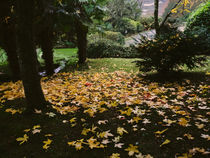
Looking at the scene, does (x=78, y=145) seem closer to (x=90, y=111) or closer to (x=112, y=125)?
(x=112, y=125)

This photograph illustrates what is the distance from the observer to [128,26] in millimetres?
26750

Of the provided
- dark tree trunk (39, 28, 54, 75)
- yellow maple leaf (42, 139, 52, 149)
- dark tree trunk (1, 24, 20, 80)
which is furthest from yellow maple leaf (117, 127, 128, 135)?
dark tree trunk (39, 28, 54, 75)

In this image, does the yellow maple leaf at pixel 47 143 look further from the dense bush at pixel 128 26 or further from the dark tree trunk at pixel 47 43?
the dense bush at pixel 128 26

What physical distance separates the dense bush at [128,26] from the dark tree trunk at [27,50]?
77.7 ft

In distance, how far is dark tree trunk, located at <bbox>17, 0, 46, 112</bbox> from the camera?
327cm

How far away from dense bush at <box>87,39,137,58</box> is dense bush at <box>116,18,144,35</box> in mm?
13246

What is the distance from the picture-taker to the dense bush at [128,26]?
26.1m

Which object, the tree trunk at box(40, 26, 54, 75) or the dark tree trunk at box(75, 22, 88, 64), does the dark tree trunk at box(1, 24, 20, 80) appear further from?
the dark tree trunk at box(75, 22, 88, 64)

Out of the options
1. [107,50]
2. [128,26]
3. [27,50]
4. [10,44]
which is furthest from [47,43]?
[128,26]

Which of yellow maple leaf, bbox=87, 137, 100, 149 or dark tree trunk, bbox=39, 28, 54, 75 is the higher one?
dark tree trunk, bbox=39, 28, 54, 75

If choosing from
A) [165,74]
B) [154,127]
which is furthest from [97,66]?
[154,127]

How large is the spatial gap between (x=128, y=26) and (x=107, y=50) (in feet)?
50.2

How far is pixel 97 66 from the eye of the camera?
964 centimetres

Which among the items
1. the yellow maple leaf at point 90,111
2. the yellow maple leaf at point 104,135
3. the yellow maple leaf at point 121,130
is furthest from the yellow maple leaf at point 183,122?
the yellow maple leaf at point 90,111
